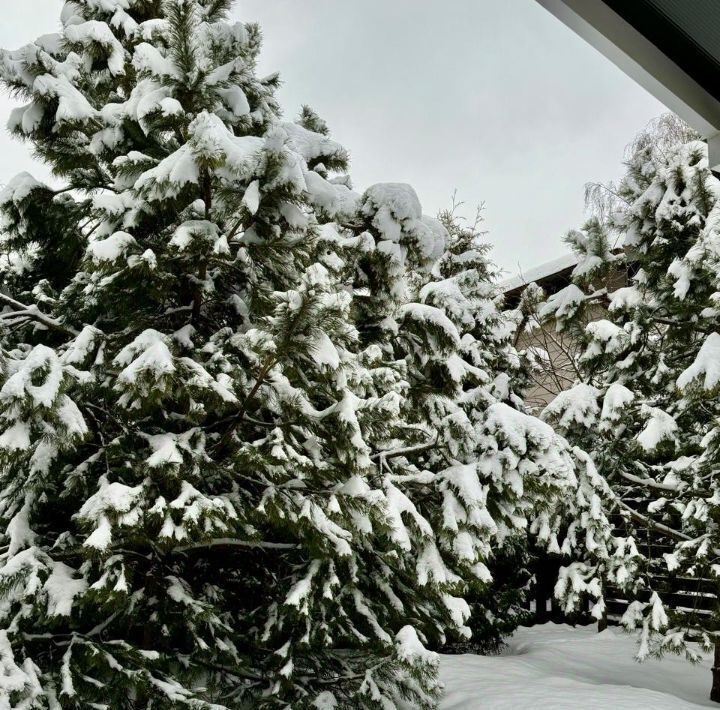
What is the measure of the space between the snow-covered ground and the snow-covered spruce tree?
0.33 metres

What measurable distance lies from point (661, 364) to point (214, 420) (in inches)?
170

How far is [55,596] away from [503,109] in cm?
599

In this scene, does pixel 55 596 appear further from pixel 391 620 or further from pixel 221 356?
pixel 391 620

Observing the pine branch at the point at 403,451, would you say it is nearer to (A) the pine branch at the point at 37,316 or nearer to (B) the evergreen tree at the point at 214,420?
(B) the evergreen tree at the point at 214,420

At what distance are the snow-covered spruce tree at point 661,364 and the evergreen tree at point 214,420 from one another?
7.00 feet

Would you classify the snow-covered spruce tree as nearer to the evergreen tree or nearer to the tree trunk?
the tree trunk

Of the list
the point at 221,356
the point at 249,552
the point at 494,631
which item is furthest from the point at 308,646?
the point at 494,631

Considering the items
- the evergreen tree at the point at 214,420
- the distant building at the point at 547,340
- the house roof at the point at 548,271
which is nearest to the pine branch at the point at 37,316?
the evergreen tree at the point at 214,420

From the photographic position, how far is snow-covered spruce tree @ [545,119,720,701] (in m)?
4.95

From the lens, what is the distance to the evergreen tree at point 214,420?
270cm

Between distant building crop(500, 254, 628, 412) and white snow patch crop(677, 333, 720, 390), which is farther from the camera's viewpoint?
distant building crop(500, 254, 628, 412)

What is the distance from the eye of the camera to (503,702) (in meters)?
4.54

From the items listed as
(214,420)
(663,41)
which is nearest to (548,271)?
(214,420)

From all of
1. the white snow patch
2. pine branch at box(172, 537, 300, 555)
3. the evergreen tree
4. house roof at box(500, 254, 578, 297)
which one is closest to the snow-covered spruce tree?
the white snow patch
